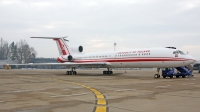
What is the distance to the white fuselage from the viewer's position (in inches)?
848

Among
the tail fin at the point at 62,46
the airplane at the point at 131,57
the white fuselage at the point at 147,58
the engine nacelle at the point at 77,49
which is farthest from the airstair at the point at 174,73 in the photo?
the tail fin at the point at 62,46

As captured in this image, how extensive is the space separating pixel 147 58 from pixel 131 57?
2407 mm

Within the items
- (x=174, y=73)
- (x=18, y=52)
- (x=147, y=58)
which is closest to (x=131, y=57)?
(x=147, y=58)

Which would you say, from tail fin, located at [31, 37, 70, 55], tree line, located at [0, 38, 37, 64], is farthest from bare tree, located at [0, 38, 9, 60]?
tail fin, located at [31, 37, 70, 55]

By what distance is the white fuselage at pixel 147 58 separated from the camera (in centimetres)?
2153

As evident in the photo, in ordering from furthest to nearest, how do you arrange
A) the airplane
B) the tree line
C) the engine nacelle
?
the tree line, the engine nacelle, the airplane

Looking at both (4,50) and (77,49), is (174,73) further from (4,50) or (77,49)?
(4,50)

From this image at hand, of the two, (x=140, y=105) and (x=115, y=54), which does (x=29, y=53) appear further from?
(x=140, y=105)

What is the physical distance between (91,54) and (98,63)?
4.43 metres

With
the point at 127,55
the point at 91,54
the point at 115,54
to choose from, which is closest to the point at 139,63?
the point at 127,55

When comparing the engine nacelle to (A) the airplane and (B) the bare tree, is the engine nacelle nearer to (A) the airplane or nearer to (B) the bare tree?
(A) the airplane

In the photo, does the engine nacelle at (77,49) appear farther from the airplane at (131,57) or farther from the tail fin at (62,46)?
the tail fin at (62,46)

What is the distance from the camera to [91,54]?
3356cm

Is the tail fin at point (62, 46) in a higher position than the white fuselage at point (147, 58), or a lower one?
higher
